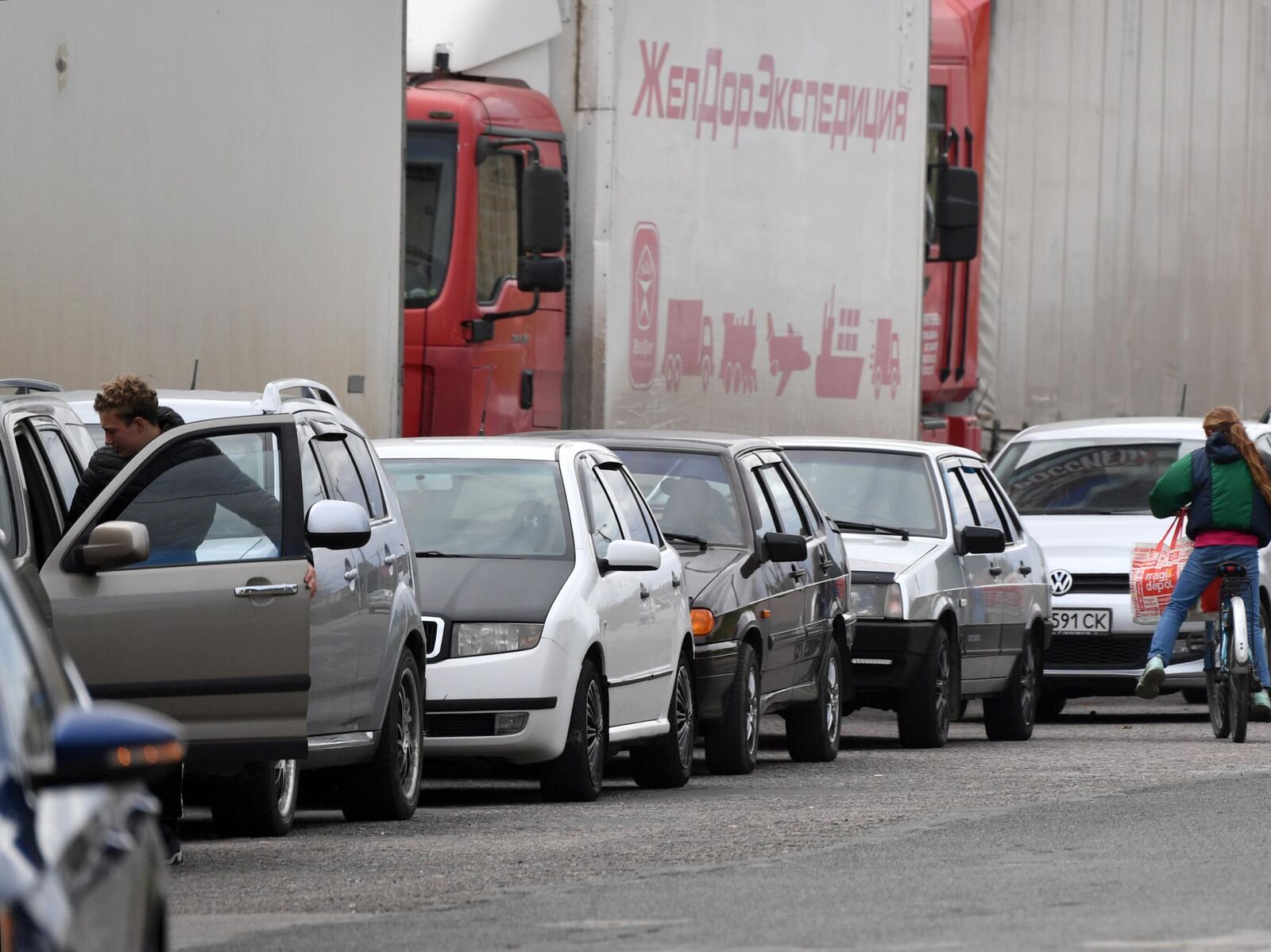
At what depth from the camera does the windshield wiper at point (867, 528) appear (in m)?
16.2

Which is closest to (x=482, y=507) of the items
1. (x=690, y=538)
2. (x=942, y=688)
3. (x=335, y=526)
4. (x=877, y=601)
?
(x=690, y=538)

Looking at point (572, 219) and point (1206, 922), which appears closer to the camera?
point (1206, 922)

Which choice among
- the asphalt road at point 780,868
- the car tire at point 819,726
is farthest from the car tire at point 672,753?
the car tire at point 819,726

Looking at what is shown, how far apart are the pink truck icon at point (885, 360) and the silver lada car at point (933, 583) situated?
9.59 ft

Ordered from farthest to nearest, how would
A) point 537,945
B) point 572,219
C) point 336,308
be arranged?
point 572,219 → point 336,308 → point 537,945

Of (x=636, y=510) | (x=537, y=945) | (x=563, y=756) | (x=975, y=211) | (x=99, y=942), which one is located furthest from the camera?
(x=975, y=211)

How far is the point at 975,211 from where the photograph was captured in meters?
22.1

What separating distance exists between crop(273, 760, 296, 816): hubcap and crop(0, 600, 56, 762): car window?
5.40m

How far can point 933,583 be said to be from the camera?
1555cm

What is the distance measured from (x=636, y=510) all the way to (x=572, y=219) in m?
5.17

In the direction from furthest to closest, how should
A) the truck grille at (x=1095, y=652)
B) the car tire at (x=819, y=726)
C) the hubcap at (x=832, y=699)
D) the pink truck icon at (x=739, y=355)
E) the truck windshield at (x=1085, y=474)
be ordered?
the truck windshield at (x=1085, y=474), the pink truck icon at (x=739, y=355), the truck grille at (x=1095, y=652), the hubcap at (x=832, y=699), the car tire at (x=819, y=726)

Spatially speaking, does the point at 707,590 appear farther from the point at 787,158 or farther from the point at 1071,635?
the point at 787,158

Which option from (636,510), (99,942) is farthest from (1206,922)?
(636,510)

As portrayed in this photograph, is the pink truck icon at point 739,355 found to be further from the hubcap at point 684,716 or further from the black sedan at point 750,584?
the hubcap at point 684,716
